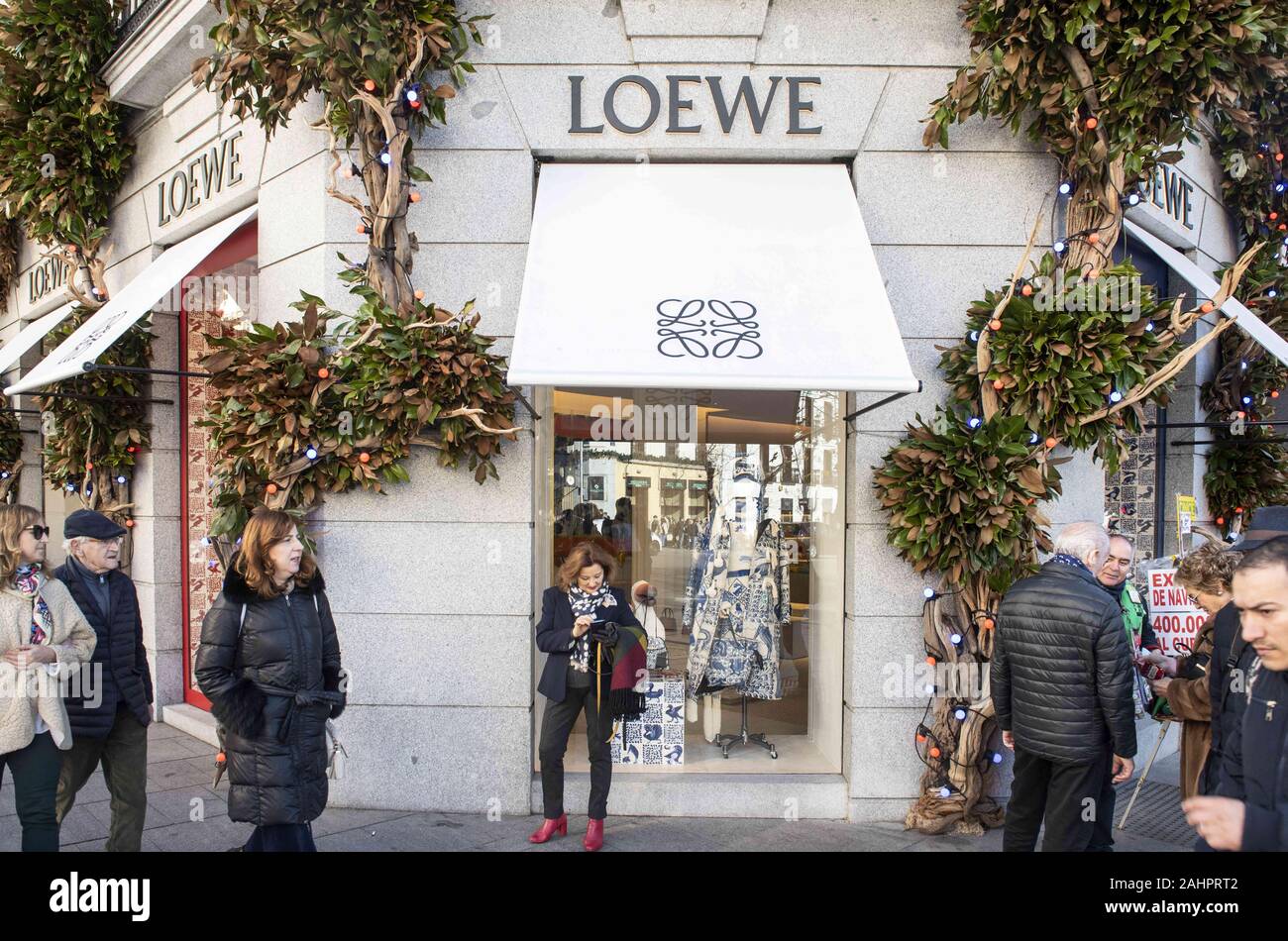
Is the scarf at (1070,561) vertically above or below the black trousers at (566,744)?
above

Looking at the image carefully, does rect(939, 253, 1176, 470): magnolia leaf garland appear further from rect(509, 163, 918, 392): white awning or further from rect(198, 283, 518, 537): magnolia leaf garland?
rect(198, 283, 518, 537): magnolia leaf garland

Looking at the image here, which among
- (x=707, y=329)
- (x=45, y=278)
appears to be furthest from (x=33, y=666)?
(x=45, y=278)

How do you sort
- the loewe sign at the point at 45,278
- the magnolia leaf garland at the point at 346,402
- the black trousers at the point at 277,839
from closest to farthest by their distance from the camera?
the black trousers at the point at 277,839, the magnolia leaf garland at the point at 346,402, the loewe sign at the point at 45,278

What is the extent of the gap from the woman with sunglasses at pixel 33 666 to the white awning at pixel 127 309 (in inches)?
72.5

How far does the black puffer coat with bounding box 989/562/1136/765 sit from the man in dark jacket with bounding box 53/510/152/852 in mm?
4265

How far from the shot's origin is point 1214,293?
5973mm

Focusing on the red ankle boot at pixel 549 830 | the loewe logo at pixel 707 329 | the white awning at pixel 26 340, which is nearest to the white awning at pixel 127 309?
the white awning at pixel 26 340

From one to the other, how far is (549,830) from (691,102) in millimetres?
4791

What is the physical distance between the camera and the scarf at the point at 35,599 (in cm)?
362

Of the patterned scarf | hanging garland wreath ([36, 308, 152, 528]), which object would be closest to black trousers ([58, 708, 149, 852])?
the patterned scarf

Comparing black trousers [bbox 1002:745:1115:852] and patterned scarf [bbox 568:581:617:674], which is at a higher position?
patterned scarf [bbox 568:581:617:674]

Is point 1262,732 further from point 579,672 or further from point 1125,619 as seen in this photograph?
point 579,672

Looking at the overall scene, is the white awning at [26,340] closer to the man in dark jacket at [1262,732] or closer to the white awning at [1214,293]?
the man in dark jacket at [1262,732]

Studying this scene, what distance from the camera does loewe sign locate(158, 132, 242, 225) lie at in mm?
6512
